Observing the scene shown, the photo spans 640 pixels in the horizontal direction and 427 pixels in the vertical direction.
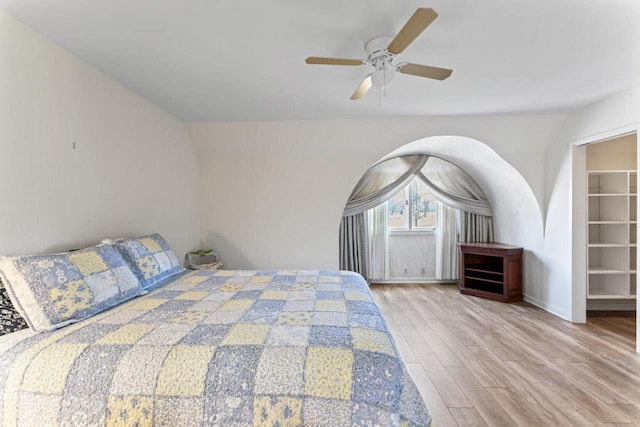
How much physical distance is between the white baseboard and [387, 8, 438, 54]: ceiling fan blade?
354cm

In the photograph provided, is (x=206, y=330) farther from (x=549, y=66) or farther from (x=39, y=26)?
(x=549, y=66)

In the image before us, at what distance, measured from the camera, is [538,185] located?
3.67 meters

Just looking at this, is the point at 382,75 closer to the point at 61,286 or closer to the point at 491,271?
the point at 61,286

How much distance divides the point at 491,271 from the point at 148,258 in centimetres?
420

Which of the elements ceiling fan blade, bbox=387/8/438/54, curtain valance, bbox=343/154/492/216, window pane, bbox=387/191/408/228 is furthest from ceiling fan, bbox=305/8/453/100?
window pane, bbox=387/191/408/228

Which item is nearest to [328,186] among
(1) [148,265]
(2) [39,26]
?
(1) [148,265]

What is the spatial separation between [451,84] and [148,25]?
2.29 m

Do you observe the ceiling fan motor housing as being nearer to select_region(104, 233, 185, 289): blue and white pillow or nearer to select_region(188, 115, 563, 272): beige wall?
select_region(188, 115, 563, 272): beige wall

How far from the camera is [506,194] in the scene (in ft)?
13.9

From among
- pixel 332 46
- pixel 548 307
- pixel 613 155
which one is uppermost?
pixel 332 46

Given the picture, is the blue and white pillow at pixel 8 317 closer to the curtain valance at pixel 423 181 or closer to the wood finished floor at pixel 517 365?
the wood finished floor at pixel 517 365

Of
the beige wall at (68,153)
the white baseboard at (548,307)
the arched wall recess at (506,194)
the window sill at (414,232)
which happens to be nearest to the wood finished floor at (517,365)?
the white baseboard at (548,307)

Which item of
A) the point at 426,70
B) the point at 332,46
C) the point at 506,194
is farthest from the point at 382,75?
the point at 506,194

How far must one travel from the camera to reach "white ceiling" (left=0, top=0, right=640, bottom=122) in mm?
1588
